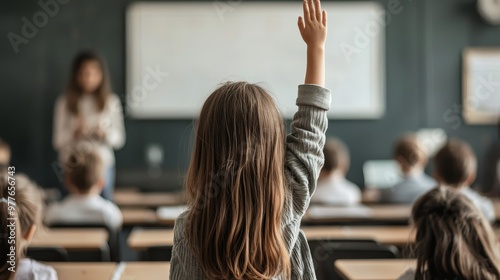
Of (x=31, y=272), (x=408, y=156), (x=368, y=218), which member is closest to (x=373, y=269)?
(x=31, y=272)

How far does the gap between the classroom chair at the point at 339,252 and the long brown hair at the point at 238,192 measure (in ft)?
4.29

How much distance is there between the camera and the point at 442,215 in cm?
216

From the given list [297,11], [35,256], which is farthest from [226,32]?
[35,256]

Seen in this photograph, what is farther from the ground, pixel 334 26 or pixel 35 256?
pixel 334 26

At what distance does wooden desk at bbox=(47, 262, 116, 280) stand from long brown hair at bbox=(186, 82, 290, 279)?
0.92 meters

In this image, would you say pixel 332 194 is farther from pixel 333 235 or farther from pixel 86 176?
pixel 86 176

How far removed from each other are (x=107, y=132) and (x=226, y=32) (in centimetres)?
193

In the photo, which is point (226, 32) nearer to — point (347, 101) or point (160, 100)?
point (160, 100)

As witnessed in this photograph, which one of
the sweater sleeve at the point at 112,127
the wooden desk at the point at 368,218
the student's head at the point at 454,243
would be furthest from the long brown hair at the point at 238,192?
the sweater sleeve at the point at 112,127

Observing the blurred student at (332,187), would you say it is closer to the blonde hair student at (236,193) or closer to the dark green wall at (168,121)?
the dark green wall at (168,121)

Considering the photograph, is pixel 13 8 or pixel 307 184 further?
pixel 13 8

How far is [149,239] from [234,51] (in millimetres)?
3810

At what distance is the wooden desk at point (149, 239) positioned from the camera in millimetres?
3326

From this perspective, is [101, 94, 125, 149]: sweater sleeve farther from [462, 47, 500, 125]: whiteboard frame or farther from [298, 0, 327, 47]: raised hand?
[298, 0, 327, 47]: raised hand
